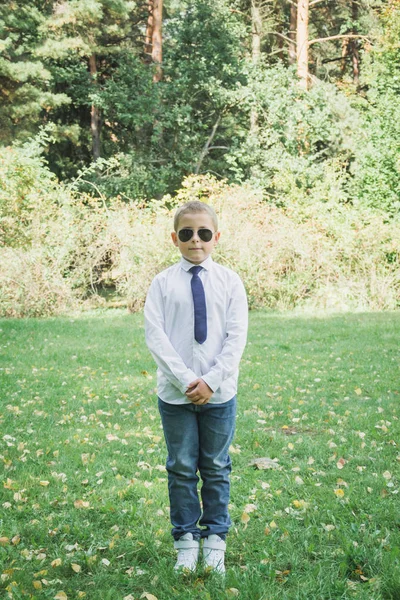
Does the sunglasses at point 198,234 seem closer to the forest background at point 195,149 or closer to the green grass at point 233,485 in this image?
the green grass at point 233,485

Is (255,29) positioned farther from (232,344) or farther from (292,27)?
(232,344)

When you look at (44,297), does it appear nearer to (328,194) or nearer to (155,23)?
(328,194)

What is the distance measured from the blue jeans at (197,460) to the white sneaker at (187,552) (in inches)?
1.2

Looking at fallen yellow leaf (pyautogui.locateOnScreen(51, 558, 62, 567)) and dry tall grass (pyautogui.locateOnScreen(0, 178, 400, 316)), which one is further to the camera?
dry tall grass (pyautogui.locateOnScreen(0, 178, 400, 316))

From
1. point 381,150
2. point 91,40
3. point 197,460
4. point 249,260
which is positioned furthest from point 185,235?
point 91,40

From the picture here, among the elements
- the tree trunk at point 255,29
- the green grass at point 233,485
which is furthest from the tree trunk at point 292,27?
the green grass at point 233,485

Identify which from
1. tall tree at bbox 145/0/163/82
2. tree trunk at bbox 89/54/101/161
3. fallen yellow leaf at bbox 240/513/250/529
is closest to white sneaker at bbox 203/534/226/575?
fallen yellow leaf at bbox 240/513/250/529

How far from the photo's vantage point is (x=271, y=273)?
14.9 m

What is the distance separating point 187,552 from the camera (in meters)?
3.12

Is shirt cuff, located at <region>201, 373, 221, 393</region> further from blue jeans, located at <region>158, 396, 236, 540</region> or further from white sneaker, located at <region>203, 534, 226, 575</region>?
white sneaker, located at <region>203, 534, 226, 575</region>

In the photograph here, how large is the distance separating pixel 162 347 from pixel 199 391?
292 mm

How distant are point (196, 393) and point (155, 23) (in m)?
22.8

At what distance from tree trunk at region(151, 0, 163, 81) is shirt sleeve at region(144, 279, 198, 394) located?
70.6 ft

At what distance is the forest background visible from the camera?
14891mm
